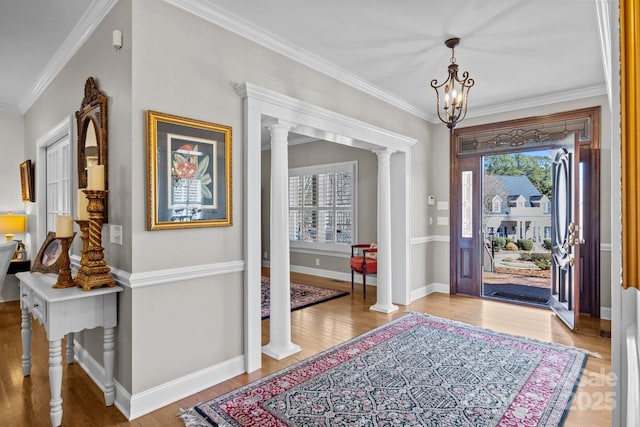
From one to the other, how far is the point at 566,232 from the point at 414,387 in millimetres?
2784

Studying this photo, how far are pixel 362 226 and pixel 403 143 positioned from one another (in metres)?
1.86

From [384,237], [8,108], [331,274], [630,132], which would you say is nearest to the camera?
[630,132]

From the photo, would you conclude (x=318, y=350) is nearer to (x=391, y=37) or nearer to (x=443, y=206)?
(x=391, y=37)

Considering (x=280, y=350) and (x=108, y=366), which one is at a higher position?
(x=108, y=366)

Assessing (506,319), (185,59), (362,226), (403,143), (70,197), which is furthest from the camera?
(362,226)

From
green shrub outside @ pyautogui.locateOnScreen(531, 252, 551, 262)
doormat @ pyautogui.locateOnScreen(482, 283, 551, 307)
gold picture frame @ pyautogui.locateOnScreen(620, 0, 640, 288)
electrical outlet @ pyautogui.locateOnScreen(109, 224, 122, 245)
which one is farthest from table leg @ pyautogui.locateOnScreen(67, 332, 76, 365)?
green shrub outside @ pyautogui.locateOnScreen(531, 252, 551, 262)

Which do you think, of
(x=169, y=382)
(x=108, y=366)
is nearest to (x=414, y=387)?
(x=169, y=382)

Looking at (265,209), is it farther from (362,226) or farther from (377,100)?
(377,100)

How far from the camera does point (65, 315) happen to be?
2105 mm

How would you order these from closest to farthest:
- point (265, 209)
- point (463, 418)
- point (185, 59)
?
point (463, 418), point (185, 59), point (265, 209)

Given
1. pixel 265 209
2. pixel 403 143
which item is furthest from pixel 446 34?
pixel 265 209

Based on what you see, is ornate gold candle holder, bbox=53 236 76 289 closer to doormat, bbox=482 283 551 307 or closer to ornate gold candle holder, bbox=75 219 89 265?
ornate gold candle holder, bbox=75 219 89 265

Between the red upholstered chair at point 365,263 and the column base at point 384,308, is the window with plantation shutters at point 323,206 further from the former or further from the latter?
the column base at point 384,308

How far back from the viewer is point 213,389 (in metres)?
2.47
